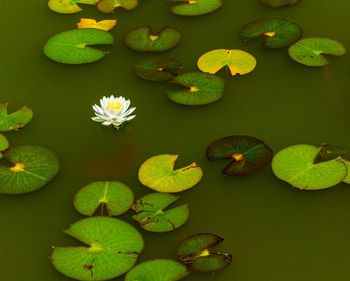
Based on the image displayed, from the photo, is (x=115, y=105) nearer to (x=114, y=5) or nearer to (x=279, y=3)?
(x=114, y=5)

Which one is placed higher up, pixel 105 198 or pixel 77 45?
pixel 77 45

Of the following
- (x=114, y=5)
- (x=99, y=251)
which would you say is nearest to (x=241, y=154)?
(x=99, y=251)

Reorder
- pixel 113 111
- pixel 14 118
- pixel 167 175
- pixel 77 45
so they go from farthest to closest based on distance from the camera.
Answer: pixel 77 45
pixel 14 118
pixel 113 111
pixel 167 175

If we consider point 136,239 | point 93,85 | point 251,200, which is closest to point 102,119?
point 93,85

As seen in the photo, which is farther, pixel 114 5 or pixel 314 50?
pixel 114 5

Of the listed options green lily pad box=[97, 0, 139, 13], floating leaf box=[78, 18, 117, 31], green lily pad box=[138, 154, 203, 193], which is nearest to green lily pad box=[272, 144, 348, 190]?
green lily pad box=[138, 154, 203, 193]

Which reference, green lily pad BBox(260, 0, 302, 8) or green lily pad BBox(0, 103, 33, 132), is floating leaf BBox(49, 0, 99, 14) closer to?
green lily pad BBox(0, 103, 33, 132)

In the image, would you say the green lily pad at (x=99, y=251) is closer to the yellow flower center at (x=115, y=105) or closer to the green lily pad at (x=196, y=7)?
the yellow flower center at (x=115, y=105)
